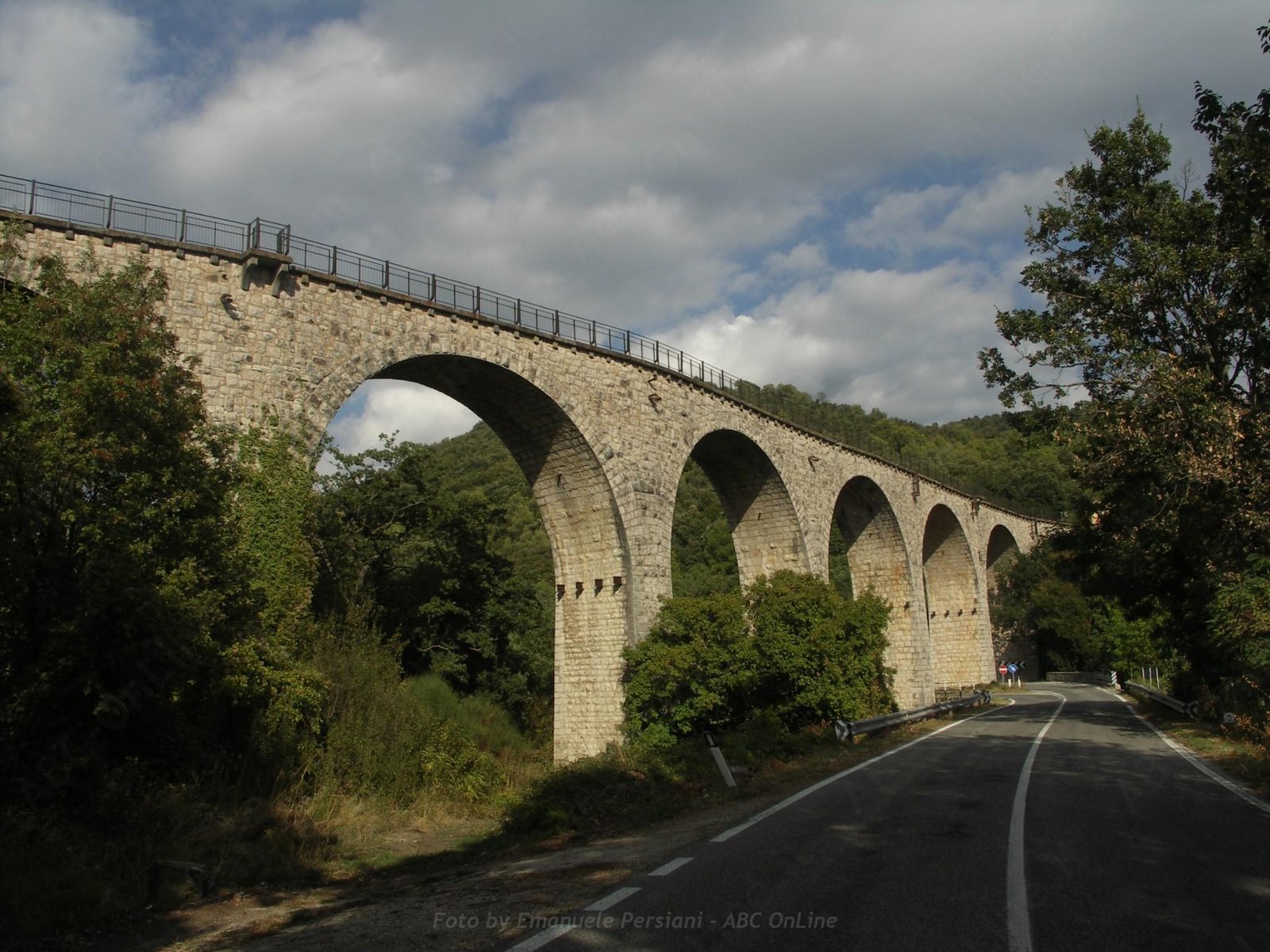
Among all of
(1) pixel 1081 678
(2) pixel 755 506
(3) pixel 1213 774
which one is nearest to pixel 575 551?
(2) pixel 755 506

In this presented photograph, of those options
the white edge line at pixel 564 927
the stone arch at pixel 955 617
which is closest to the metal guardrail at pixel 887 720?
the white edge line at pixel 564 927

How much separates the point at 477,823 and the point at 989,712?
2081cm

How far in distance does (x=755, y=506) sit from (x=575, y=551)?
29.1ft

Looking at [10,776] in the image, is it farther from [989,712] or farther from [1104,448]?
[989,712]

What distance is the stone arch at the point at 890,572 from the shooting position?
120 feet

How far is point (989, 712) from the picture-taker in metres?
28.7

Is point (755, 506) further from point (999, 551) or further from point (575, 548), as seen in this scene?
point (999, 551)

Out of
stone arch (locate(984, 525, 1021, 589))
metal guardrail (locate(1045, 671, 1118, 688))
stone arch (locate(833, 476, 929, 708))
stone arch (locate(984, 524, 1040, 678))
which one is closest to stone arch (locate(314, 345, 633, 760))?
stone arch (locate(833, 476, 929, 708))

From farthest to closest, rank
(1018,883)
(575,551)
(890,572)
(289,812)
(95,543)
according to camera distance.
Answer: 1. (890,572)
2. (575,551)
3. (289,812)
4. (95,543)
5. (1018,883)

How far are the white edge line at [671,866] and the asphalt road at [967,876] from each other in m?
0.03

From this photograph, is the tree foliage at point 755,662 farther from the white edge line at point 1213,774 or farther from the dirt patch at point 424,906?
the dirt patch at point 424,906

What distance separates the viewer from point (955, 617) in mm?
48500

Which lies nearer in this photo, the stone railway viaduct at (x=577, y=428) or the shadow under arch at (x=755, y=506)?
the stone railway viaduct at (x=577, y=428)

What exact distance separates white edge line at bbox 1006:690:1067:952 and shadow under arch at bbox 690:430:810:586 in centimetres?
1773
